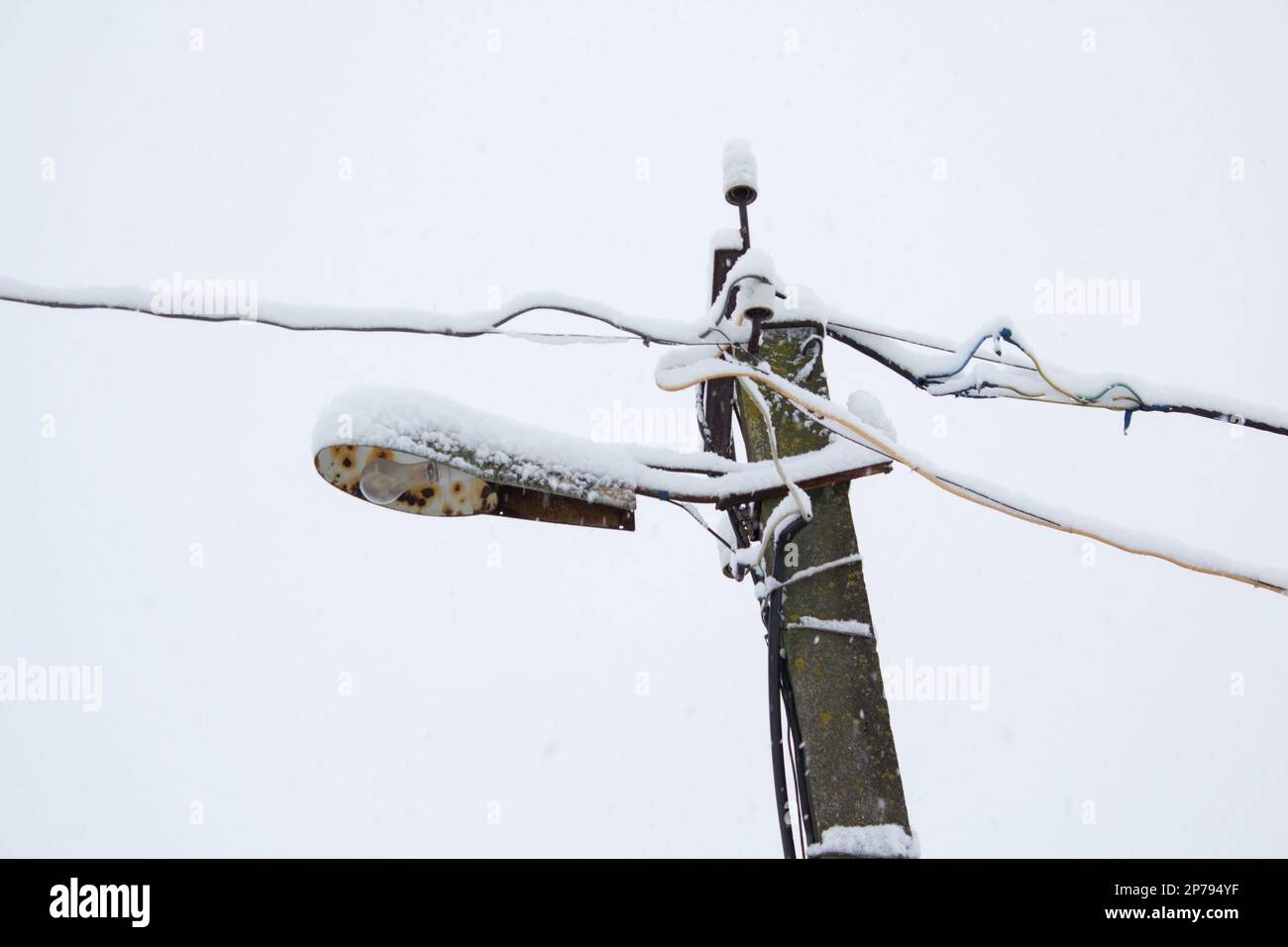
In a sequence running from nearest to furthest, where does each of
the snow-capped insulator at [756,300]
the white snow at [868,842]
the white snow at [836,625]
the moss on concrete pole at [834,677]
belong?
1. the white snow at [868,842]
2. the moss on concrete pole at [834,677]
3. the white snow at [836,625]
4. the snow-capped insulator at [756,300]

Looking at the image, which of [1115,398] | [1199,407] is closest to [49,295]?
[1115,398]

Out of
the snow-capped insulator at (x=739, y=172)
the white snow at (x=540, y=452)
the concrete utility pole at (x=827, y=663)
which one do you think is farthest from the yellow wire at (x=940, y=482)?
the snow-capped insulator at (x=739, y=172)

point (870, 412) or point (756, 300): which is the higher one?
point (756, 300)

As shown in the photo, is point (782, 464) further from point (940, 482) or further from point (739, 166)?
point (739, 166)

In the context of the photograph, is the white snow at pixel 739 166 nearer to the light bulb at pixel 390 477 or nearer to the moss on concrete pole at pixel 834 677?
the moss on concrete pole at pixel 834 677

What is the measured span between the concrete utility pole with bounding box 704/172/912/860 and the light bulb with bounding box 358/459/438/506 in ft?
3.93

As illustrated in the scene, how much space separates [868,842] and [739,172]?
2.21 m

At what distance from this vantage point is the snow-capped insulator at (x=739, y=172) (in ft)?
10.6

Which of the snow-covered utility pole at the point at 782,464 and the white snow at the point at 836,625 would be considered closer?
the snow-covered utility pole at the point at 782,464

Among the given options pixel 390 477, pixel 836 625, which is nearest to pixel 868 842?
pixel 836 625

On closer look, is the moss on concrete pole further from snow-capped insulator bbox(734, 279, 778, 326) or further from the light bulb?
the light bulb

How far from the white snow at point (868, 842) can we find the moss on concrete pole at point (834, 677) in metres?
0.03

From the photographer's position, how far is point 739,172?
3.22 m

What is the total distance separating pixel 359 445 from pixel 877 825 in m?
1.83
